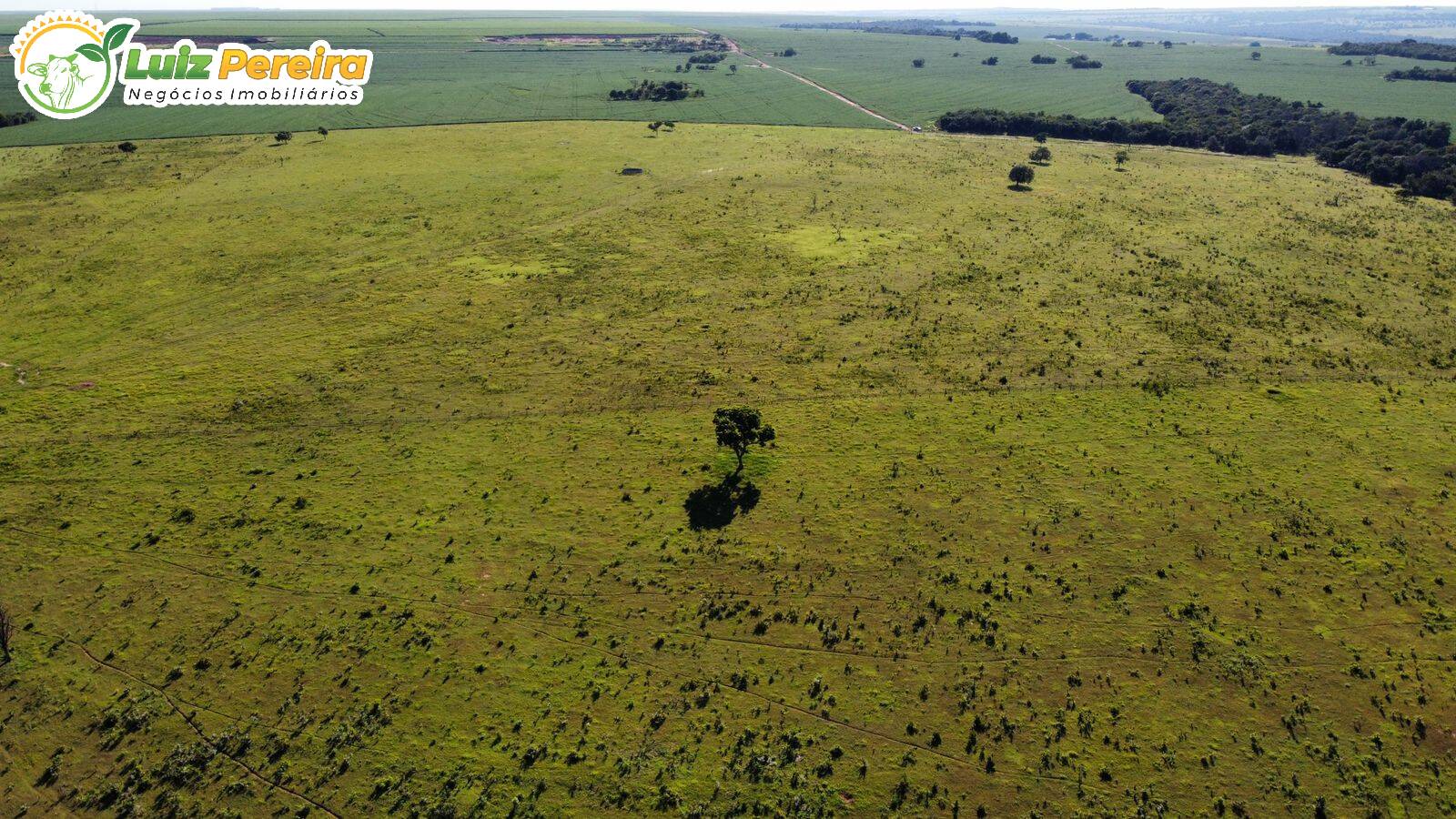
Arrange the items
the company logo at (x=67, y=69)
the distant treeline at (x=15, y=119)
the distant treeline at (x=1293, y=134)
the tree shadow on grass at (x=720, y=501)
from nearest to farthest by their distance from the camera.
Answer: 1. the tree shadow on grass at (x=720, y=501)
2. the distant treeline at (x=1293, y=134)
3. the distant treeline at (x=15, y=119)
4. the company logo at (x=67, y=69)

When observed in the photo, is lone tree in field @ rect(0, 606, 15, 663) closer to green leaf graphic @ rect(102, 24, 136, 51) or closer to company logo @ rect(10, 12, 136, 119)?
green leaf graphic @ rect(102, 24, 136, 51)

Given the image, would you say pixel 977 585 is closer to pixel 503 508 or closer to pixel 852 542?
pixel 852 542

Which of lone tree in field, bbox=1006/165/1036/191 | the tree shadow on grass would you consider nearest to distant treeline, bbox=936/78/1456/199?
lone tree in field, bbox=1006/165/1036/191

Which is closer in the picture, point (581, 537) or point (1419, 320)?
point (581, 537)

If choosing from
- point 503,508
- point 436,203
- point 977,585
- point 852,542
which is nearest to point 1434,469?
point 977,585

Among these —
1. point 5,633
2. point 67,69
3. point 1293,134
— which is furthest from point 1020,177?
point 67,69

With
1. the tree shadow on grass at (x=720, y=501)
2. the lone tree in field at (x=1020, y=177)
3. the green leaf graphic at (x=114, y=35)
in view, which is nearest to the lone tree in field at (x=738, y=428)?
the tree shadow on grass at (x=720, y=501)

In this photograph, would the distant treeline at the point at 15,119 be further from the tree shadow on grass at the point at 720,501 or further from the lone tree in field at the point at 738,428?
the tree shadow on grass at the point at 720,501

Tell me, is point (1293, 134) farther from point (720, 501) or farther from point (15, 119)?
point (15, 119)
